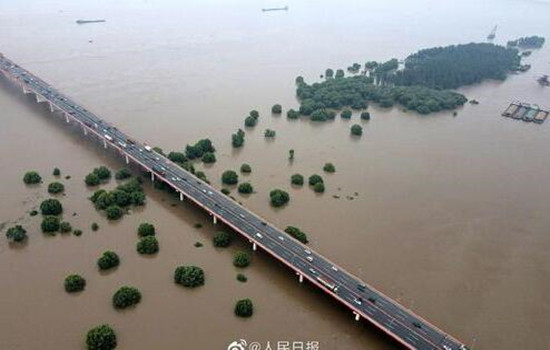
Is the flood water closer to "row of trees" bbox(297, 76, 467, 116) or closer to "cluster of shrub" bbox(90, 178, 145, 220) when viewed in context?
"cluster of shrub" bbox(90, 178, 145, 220)

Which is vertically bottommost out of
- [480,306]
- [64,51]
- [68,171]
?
[480,306]

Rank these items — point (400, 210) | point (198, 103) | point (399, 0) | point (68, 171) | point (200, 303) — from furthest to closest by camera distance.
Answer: point (399, 0) < point (198, 103) < point (68, 171) < point (400, 210) < point (200, 303)

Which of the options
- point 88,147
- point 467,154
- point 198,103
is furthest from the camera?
point 198,103

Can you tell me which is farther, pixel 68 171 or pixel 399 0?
pixel 399 0

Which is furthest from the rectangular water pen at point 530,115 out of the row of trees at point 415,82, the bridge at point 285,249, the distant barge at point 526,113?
the bridge at point 285,249

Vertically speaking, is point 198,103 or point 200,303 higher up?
point 198,103

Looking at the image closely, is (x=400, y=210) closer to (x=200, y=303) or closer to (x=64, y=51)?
(x=200, y=303)

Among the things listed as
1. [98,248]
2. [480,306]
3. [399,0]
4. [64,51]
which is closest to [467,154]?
[480,306]

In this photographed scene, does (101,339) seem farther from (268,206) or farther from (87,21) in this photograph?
(87,21)

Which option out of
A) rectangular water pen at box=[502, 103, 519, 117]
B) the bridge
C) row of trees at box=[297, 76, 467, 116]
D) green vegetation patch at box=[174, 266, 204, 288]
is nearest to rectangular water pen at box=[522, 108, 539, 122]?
rectangular water pen at box=[502, 103, 519, 117]
